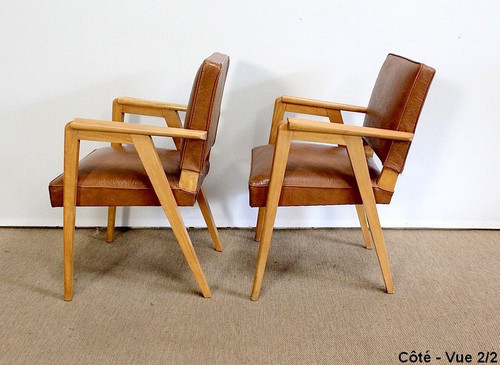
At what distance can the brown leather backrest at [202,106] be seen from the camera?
123 centimetres

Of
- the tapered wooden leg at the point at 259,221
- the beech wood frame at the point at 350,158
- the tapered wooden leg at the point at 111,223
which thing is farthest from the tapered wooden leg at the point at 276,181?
the tapered wooden leg at the point at 111,223

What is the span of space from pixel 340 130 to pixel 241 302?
0.72 m

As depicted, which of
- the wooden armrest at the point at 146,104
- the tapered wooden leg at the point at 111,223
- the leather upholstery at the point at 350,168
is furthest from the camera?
the tapered wooden leg at the point at 111,223

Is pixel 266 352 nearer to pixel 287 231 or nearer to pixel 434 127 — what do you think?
pixel 287 231

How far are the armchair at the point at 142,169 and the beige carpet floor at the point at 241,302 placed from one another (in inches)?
5.8

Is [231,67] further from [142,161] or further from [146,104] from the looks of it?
[142,161]

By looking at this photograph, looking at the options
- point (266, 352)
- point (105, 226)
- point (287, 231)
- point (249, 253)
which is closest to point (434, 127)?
point (287, 231)

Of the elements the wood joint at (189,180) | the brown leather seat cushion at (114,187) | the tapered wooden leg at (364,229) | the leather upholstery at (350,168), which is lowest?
the tapered wooden leg at (364,229)

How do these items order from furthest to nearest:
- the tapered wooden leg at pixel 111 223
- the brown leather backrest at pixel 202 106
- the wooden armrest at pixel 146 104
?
1. the tapered wooden leg at pixel 111 223
2. the wooden armrest at pixel 146 104
3. the brown leather backrest at pixel 202 106

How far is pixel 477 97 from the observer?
6.38 ft

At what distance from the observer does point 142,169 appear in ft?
4.60

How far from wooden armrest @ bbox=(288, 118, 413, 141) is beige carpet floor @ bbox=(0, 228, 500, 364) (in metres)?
0.64

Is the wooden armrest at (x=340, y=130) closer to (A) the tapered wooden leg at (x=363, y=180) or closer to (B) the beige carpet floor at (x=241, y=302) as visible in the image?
(A) the tapered wooden leg at (x=363, y=180)

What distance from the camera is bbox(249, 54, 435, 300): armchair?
1.33 metres
